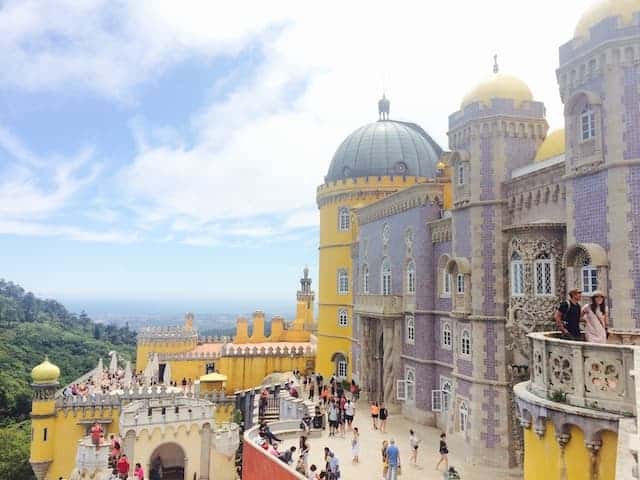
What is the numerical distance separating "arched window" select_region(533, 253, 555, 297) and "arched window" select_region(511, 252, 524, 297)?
0.49 meters

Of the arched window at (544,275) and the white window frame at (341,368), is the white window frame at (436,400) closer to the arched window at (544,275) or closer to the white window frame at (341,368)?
the arched window at (544,275)

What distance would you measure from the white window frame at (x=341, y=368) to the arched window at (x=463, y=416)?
14.2 metres

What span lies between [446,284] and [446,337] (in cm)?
210

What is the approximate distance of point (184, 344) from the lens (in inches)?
1715

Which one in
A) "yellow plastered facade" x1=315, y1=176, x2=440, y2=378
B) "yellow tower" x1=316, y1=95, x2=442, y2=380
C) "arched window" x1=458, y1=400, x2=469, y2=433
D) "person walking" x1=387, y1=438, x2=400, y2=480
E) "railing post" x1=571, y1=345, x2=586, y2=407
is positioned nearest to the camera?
"railing post" x1=571, y1=345, x2=586, y2=407

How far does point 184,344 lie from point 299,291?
1223cm

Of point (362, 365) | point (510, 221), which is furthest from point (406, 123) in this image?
point (510, 221)

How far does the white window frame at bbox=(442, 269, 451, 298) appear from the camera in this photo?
21667 millimetres

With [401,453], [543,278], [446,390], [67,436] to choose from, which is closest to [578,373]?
[543,278]

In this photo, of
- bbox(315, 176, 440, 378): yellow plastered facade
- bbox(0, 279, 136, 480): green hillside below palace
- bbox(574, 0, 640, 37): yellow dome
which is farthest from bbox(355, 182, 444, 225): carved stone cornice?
bbox(0, 279, 136, 480): green hillside below palace

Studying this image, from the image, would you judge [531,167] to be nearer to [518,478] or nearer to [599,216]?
[599,216]

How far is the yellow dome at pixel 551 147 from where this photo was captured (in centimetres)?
1736

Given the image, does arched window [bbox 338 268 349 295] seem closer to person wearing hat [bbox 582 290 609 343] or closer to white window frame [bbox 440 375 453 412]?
white window frame [bbox 440 375 453 412]

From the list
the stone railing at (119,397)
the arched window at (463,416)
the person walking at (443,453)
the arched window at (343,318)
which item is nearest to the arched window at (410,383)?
the arched window at (463,416)
